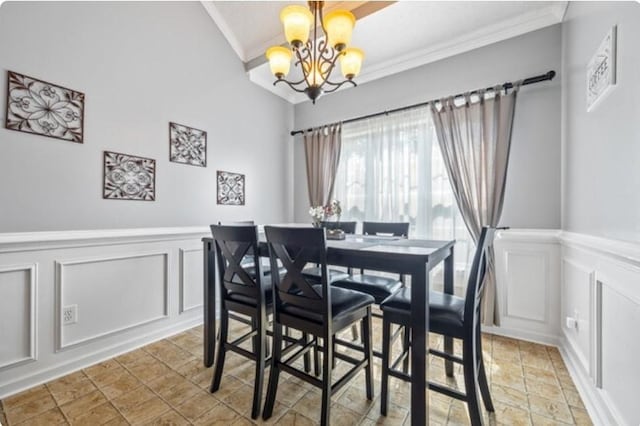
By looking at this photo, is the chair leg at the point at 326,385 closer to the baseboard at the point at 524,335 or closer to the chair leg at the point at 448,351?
the chair leg at the point at 448,351

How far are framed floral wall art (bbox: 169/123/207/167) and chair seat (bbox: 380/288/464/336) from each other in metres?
2.38

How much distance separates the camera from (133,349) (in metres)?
2.33

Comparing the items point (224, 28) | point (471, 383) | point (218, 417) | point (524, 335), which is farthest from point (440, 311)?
point (224, 28)

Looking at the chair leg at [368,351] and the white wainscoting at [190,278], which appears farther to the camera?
the white wainscoting at [190,278]

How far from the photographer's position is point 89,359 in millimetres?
2094

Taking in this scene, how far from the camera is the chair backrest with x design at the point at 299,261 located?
132cm

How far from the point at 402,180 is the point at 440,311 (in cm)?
196

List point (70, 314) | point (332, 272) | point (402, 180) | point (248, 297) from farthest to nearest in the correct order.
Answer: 1. point (402, 180)
2. point (332, 272)
3. point (70, 314)
4. point (248, 297)

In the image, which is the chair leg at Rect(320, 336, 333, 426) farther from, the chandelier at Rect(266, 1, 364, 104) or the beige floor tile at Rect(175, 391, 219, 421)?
the chandelier at Rect(266, 1, 364, 104)

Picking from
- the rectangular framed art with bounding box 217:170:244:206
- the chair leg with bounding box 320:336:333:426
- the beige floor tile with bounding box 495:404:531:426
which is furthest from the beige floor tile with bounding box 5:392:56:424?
the beige floor tile with bounding box 495:404:531:426

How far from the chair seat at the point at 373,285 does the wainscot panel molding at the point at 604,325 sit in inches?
44.3

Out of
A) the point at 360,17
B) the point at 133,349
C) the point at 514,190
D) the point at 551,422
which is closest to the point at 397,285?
the point at 551,422

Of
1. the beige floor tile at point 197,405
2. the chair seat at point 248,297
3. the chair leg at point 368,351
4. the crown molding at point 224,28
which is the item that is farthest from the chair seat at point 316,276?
the crown molding at point 224,28

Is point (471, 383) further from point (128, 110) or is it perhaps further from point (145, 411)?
point (128, 110)
